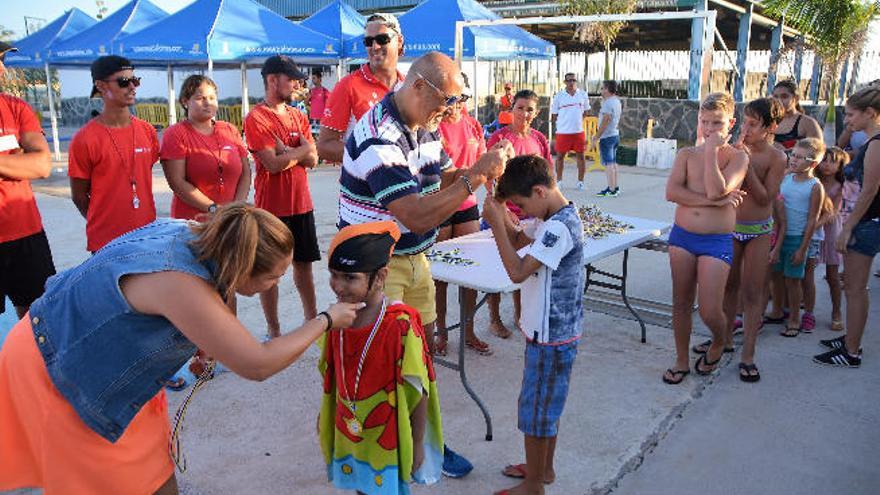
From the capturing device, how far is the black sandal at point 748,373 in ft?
14.2

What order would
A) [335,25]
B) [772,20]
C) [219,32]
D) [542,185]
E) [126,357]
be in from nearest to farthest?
[126,357] < [542,185] < [219,32] < [335,25] < [772,20]

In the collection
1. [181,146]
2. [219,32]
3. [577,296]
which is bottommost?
[577,296]

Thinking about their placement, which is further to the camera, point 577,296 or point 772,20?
point 772,20

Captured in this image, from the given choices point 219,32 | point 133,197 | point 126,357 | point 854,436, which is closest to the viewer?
point 126,357

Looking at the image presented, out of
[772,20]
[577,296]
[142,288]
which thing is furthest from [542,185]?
[772,20]

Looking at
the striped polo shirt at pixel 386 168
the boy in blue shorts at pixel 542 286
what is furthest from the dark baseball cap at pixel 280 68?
the boy in blue shorts at pixel 542 286

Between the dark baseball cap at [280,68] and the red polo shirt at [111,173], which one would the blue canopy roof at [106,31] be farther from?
the red polo shirt at [111,173]

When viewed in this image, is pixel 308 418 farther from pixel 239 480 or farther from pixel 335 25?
pixel 335 25

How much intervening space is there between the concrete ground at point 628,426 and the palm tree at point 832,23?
39.8 feet

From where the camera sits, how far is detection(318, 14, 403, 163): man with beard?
4.19 metres

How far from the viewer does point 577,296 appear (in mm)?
2938

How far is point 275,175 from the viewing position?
4.50 metres

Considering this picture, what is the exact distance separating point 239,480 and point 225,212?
1.93 m

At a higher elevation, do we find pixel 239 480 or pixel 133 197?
pixel 133 197
